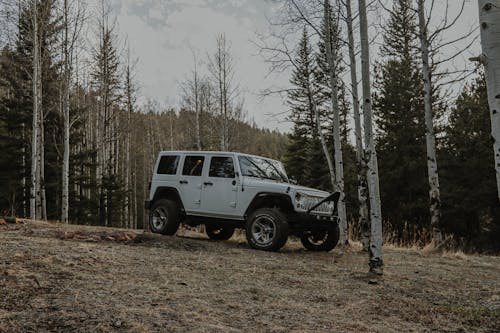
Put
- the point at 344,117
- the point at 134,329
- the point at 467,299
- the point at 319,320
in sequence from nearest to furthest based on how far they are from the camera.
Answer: the point at 134,329 → the point at 319,320 → the point at 467,299 → the point at 344,117

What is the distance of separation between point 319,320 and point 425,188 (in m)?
20.8

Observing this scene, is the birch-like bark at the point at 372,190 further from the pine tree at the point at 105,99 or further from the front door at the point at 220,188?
the pine tree at the point at 105,99

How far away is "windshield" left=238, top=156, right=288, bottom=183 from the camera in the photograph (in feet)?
29.4

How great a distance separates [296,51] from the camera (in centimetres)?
1153

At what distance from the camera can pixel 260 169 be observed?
360 inches

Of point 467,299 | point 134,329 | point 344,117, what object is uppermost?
point 344,117

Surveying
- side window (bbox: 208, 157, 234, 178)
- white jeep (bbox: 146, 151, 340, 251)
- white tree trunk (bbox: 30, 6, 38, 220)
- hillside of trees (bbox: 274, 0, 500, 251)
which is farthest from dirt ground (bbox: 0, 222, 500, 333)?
hillside of trees (bbox: 274, 0, 500, 251)

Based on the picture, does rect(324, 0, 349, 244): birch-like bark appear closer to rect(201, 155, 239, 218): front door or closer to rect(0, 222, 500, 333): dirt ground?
rect(0, 222, 500, 333): dirt ground

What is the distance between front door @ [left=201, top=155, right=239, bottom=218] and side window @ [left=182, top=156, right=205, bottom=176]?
279 mm

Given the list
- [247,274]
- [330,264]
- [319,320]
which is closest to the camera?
[319,320]

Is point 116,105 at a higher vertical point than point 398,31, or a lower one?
lower

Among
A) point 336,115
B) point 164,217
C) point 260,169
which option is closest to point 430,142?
point 336,115

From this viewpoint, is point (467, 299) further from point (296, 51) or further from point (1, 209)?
point (1, 209)

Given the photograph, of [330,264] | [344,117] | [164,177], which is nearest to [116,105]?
[344,117]
